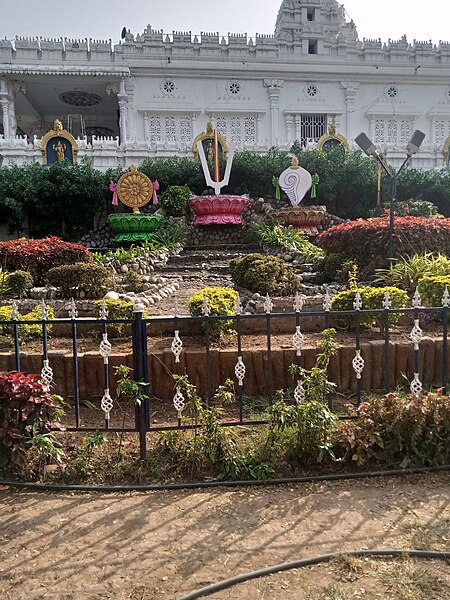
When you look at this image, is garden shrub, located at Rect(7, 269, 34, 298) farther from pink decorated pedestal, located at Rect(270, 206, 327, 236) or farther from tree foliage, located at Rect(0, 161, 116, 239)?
tree foliage, located at Rect(0, 161, 116, 239)

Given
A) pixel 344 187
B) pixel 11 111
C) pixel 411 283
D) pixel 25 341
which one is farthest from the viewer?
pixel 11 111

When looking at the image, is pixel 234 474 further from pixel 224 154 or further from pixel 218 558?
pixel 224 154

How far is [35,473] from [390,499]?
229 centimetres

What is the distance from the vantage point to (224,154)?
64.0ft

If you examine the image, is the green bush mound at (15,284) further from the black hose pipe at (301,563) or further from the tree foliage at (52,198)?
the tree foliage at (52,198)

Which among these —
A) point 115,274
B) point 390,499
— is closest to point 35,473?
point 390,499

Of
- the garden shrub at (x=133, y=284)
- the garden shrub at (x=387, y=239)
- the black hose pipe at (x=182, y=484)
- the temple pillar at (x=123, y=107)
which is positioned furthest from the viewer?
the temple pillar at (x=123, y=107)

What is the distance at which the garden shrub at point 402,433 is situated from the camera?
3184 millimetres

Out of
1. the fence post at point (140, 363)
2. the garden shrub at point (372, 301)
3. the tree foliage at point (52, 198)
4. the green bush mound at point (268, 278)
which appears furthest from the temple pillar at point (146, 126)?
the fence post at point (140, 363)

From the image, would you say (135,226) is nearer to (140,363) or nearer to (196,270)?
(196,270)

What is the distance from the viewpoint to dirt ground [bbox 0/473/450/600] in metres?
2.12

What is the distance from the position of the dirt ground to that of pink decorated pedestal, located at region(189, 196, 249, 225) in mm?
12877

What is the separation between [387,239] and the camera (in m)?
7.90

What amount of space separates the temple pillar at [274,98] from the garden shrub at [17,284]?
1933 centimetres
